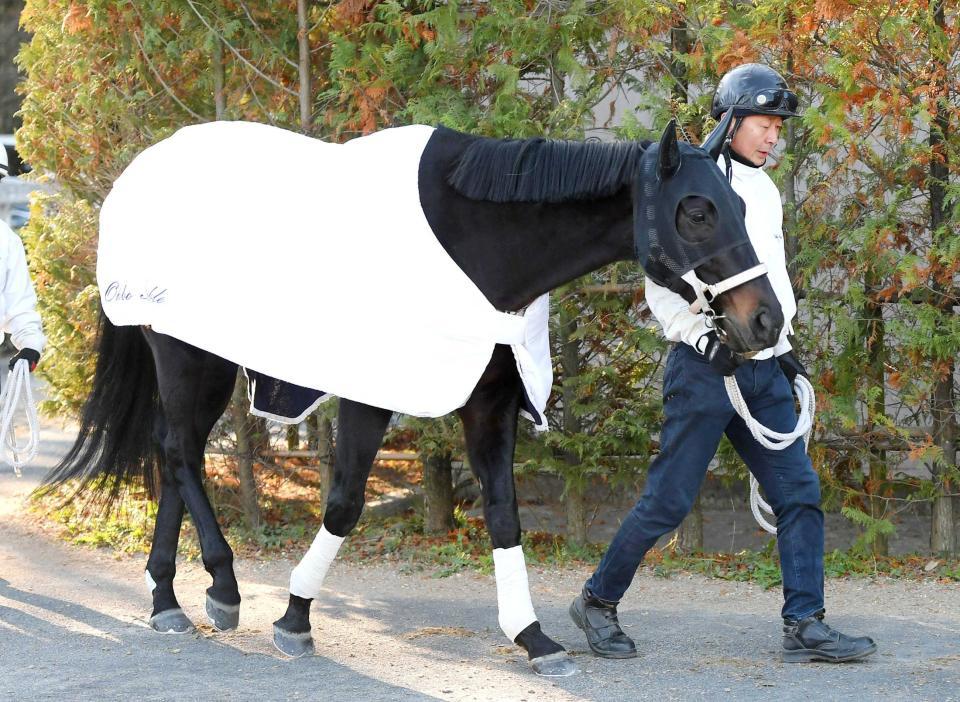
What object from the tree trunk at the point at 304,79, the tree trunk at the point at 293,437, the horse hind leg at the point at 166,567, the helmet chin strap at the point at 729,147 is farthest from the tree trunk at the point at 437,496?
the helmet chin strap at the point at 729,147

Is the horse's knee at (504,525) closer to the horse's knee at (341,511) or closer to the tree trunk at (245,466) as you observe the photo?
the horse's knee at (341,511)

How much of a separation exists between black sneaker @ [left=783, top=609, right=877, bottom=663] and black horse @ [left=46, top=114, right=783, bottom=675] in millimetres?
801

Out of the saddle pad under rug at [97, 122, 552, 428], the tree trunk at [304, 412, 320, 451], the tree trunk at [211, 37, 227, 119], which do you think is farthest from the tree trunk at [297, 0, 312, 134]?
the tree trunk at [304, 412, 320, 451]

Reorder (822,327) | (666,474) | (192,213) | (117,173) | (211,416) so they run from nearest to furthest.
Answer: (666,474), (192,213), (211,416), (822,327), (117,173)

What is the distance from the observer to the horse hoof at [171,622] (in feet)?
14.6

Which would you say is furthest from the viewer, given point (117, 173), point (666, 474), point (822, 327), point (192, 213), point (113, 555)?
point (117, 173)

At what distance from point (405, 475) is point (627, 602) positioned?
211cm

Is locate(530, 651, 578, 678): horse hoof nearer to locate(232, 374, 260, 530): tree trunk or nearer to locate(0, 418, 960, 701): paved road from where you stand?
locate(0, 418, 960, 701): paved road

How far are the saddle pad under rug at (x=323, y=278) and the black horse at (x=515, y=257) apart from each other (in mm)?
110

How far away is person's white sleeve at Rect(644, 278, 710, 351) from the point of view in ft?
12.6

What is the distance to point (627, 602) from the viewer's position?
4.89m

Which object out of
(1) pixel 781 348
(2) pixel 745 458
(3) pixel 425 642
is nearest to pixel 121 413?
(3) pixel 425 642

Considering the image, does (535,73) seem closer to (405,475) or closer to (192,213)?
(192,213)

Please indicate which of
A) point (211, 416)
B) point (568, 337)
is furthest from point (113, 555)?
point (568, 337)
